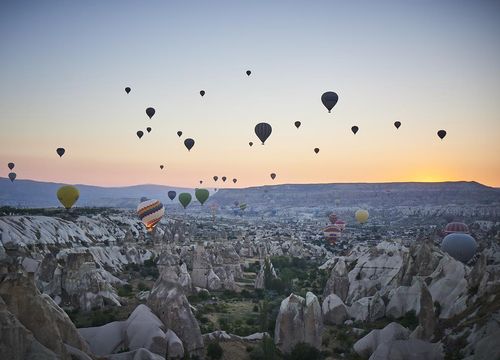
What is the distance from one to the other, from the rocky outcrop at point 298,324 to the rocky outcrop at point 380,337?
1.88 meters

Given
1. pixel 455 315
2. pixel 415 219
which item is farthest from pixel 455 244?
pixel 415 219

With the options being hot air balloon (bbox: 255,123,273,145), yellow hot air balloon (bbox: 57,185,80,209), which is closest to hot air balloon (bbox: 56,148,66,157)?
yellow hot air balloon (bbox: 57,185,80,209)

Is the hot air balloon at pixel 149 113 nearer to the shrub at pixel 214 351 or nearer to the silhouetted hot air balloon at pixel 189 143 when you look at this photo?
the silhouetted hot air balloon at pixel 189 143

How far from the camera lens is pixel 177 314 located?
18609 mm

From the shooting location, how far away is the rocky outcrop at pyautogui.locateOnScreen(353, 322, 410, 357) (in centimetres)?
1834

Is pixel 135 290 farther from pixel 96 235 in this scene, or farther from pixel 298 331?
pixel 96 235

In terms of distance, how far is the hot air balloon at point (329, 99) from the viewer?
127 feet

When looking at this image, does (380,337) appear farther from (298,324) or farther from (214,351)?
(214,351)

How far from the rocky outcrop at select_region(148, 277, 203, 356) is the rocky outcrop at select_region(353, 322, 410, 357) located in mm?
6606

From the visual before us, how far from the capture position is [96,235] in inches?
2222

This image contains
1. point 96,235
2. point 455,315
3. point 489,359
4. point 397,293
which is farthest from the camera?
point 96,235

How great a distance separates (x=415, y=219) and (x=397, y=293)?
13733cm

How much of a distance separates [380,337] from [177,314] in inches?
322

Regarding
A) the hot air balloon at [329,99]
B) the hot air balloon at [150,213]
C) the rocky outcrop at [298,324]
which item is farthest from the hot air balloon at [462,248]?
the hot air balloon at [150,213]
